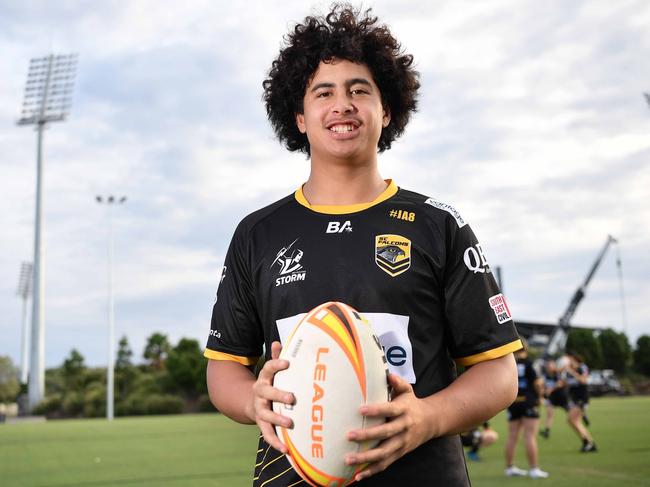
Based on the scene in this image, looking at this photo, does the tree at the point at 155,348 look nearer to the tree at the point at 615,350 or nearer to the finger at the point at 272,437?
the tree at the point at 615,350

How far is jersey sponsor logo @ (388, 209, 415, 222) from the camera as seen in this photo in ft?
8.38

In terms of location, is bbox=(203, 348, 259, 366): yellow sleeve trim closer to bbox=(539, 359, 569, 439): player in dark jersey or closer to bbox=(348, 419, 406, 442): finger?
bbox=(348, 419, 406, 442): finger

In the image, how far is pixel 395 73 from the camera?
9.46 feet

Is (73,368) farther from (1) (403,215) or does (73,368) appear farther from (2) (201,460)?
(1) (403,215)

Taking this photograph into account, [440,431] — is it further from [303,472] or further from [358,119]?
[358,119]

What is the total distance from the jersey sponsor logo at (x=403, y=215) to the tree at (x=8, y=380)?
206ft

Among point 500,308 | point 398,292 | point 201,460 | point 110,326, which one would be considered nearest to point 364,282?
point 398,292

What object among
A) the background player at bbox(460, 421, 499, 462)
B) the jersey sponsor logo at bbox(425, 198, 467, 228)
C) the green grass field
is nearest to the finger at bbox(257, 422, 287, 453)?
the jersey sponsor logo at bbox(425, 198, 467, 228)

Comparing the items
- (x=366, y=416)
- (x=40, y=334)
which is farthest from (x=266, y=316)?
(x=40, y=334)

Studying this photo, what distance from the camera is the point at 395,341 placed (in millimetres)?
2379

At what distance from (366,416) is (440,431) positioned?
11.2 inches

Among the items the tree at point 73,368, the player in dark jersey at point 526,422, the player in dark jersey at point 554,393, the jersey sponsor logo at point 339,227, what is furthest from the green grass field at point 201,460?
the tree at point 73,368

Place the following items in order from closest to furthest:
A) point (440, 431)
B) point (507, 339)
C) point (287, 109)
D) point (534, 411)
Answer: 1. point (440, 431)
2. point (507, 339)
3. point (287, 109)
4. point (534, 411)

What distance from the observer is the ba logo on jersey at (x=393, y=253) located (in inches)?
95.5
